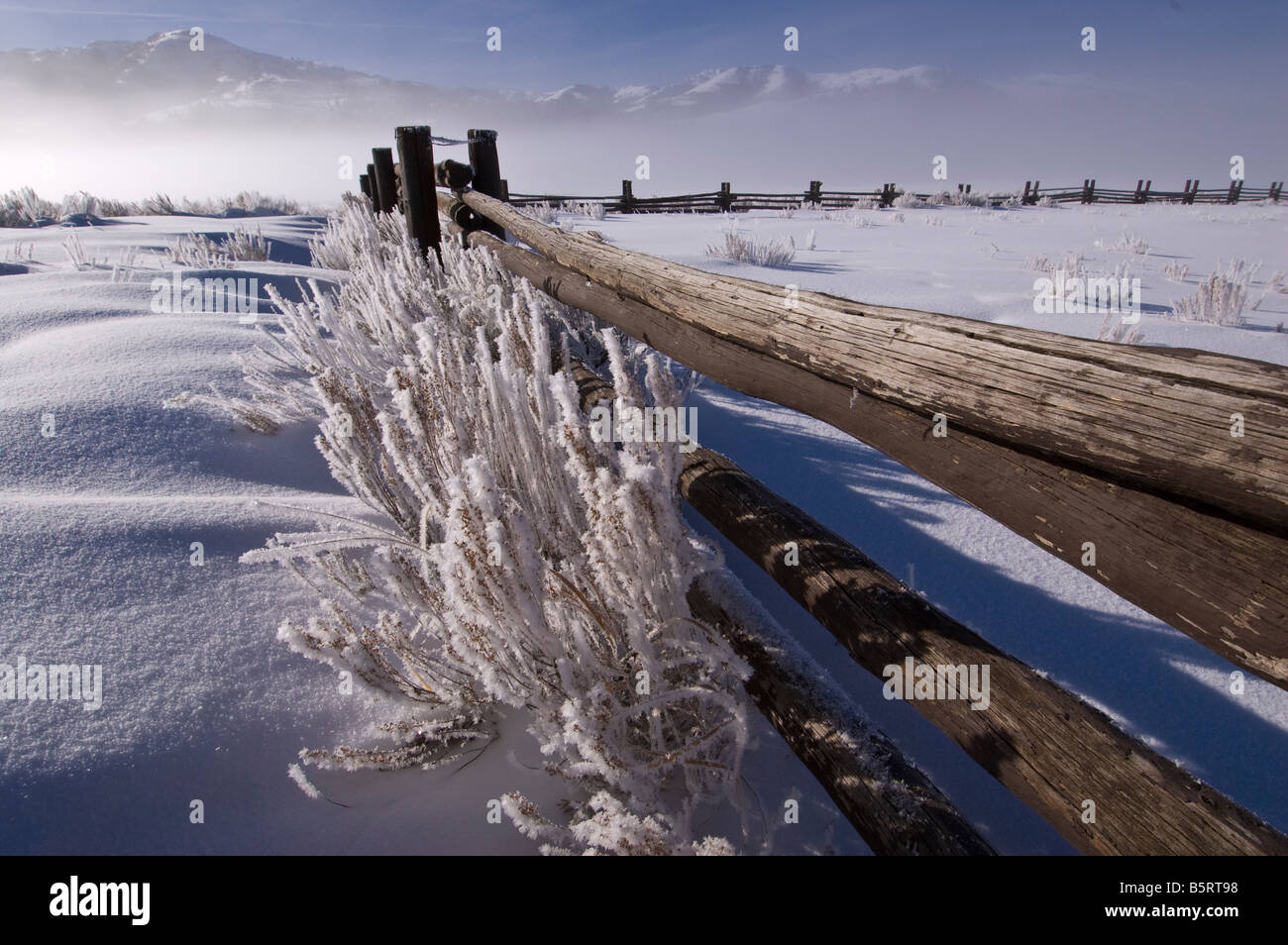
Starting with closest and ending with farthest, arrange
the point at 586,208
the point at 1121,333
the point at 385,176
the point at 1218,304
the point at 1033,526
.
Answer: the point at 1033,526 < the point at 1121,333 < the point at 1218,304 < the point at 385,176 < the point at 586,208

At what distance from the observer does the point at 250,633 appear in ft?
5.06

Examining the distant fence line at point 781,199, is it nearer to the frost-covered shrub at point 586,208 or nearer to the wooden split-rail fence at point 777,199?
the wooden split-rail fence at point 777,199

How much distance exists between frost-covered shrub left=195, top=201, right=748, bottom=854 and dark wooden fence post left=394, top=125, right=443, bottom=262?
10.4 feet

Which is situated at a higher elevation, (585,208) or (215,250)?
(585,208)

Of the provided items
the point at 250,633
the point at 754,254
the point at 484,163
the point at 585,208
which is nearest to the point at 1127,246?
the point at 754,254

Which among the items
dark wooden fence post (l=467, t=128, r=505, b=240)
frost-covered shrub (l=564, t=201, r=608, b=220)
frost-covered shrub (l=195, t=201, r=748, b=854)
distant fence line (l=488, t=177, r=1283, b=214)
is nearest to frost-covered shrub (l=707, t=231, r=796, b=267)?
dark wooden fence post (l=467, t=128, r=505, b=240)

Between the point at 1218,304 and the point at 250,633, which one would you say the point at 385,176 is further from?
the point at 1218,304

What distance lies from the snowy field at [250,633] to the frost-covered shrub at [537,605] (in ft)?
0.43

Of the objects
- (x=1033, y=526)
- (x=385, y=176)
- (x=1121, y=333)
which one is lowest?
(x=1033, y=526)

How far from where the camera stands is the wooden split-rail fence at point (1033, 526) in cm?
71

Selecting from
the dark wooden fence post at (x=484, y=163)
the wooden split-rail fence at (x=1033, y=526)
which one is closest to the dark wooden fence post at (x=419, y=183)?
the dark wooden fence post at (x=484, y=163)

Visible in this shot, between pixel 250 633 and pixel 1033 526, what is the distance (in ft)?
5.74
